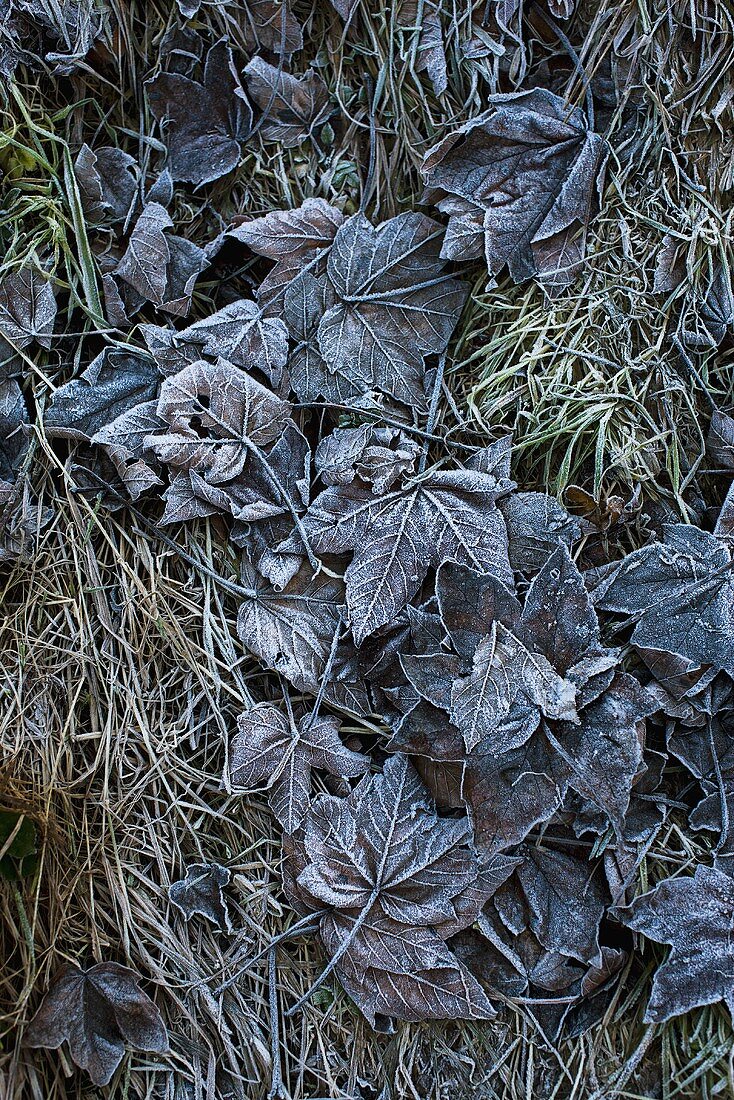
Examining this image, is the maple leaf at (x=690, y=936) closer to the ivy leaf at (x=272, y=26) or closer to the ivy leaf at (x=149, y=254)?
the ivy leaf at (x=149, y=254)

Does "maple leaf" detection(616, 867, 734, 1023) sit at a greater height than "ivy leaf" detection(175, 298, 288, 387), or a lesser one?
lesser

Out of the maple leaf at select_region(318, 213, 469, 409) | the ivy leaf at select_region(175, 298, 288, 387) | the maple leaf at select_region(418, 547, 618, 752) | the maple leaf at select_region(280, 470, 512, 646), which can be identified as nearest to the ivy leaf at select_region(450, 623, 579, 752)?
the maple leaf at select_region(418, 547, 618, 752)

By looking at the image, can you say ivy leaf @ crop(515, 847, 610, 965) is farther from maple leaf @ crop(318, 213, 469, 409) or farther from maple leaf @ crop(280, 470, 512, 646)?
maple leaf @ crop(318, 213, 469, 409)

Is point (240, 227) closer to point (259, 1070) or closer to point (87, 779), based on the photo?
point (87, 779)

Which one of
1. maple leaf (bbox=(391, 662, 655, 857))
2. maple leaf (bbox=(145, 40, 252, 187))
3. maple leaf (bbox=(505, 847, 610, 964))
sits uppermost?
maple leaf (bbox=(145, 40, 252, 187))

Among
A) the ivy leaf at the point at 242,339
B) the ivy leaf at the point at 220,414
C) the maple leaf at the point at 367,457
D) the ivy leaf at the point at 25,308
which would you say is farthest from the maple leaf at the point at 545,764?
the ivy leaf at the point at 25,308

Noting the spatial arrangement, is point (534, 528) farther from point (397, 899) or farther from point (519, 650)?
point (397, 899)

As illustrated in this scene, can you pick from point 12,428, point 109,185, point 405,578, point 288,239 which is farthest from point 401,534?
point 109,185
